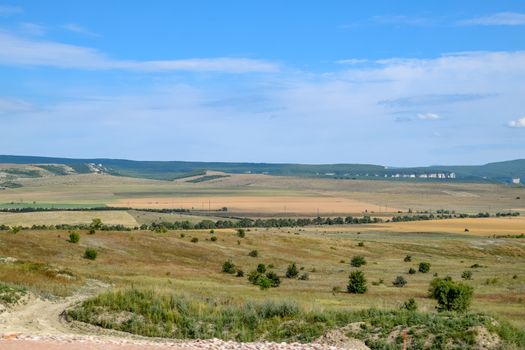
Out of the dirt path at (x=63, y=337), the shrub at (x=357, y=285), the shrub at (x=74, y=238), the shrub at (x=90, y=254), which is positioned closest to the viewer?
the dirt path at (x=63, y=337)

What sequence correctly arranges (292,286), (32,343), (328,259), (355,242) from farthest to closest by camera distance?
(355,242) < (328,259) < (292,286) < (32,343)

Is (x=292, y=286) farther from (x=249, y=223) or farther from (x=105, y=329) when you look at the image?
(x=249, y=223)

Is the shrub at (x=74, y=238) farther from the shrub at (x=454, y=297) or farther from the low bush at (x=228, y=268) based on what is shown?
the shrub at (x=454, y=297)

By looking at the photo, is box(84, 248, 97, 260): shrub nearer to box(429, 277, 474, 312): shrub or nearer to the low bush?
the low bush

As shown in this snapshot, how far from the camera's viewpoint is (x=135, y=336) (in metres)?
24.1

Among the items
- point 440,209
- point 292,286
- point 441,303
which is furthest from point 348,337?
point 440,209

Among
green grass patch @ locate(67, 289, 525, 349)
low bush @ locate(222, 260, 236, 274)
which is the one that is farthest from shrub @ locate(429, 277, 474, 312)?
low bush @ locate(222, 260, 236, 274)

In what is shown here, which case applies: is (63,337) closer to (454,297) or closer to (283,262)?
Result: (454,297)

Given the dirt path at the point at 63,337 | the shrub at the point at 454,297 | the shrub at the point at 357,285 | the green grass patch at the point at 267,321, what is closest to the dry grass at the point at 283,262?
the shrub at the point at 357,285

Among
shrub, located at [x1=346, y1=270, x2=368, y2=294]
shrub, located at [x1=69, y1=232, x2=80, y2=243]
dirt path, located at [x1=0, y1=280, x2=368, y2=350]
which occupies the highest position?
dirt path, located at [x1=0, y1=280, x2=368, y2=350]

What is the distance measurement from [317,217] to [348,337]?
440ft

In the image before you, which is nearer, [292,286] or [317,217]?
[292,286]

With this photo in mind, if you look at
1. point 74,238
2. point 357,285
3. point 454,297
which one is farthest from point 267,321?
point 74,238

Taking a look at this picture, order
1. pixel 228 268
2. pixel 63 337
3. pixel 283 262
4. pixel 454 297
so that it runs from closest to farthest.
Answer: pixel 63 337 < pixel 454 297 < pixel 228 268 < pixel 283 262
